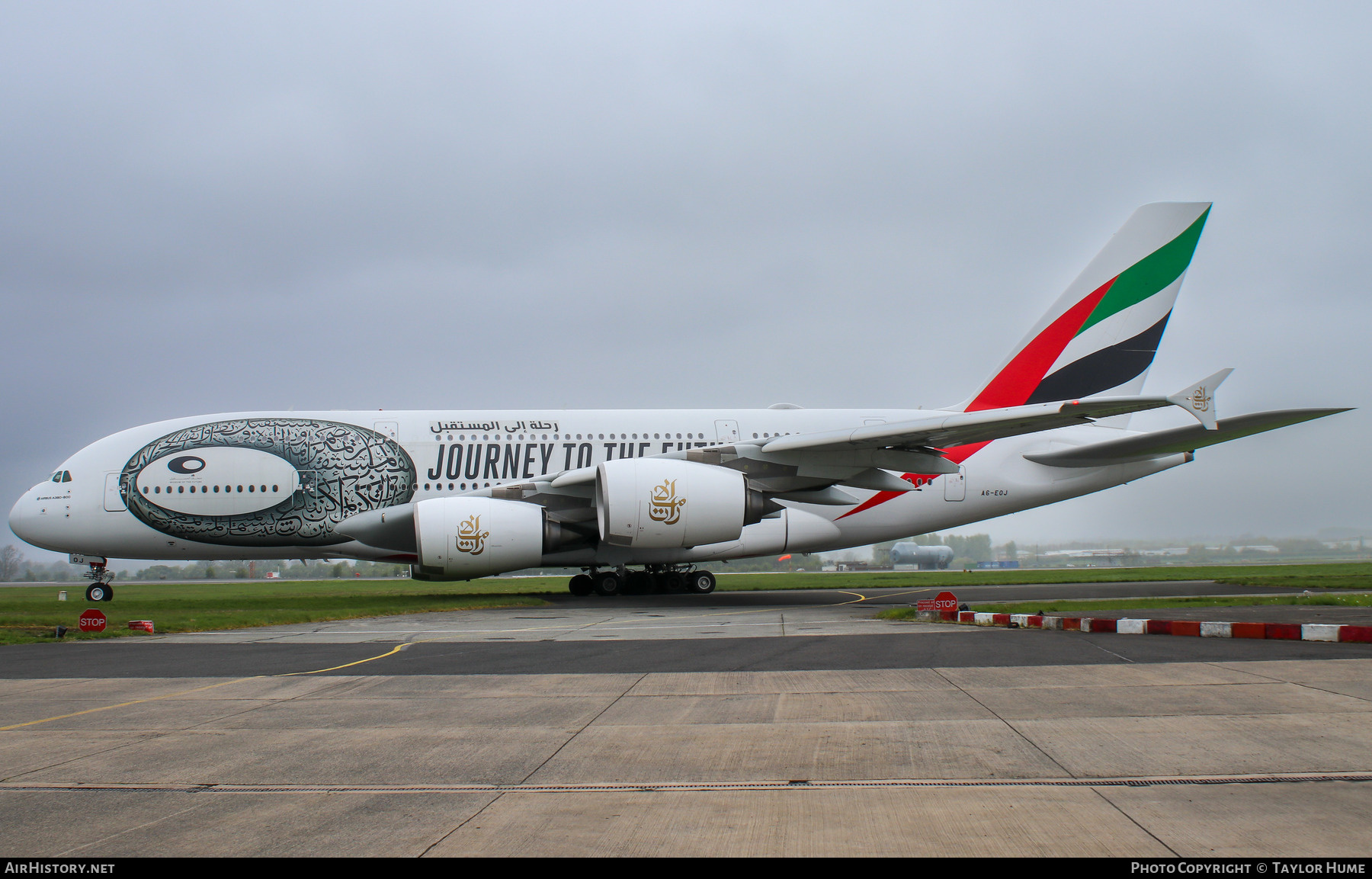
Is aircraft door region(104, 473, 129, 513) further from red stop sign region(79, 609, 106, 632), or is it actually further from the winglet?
the winglet

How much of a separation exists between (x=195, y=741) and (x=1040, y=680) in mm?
6287

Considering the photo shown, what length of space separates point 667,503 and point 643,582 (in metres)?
5.07

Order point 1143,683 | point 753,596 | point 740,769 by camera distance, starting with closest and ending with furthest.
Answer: point 740,769, point 1143,683, point 753,596

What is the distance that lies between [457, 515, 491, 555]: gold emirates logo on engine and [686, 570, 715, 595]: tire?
238 inches

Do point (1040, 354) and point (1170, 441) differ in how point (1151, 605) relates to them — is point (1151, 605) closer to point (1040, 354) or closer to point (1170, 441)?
point (1170, 441)

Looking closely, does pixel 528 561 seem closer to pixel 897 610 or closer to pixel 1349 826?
pixel 897 610

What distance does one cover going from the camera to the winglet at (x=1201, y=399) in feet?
44.3

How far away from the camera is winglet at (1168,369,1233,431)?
13500 millimetres

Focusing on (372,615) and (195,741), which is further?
(372,615)

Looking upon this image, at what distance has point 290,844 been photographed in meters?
3.64

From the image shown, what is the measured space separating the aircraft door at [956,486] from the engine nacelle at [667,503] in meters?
6.35

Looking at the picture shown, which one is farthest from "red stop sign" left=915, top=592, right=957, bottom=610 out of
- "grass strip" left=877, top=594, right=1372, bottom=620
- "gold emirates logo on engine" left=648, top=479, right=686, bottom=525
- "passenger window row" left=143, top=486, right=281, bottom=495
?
"passenger window row" left=143, top=486, right=281, bottom=495
